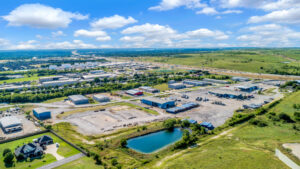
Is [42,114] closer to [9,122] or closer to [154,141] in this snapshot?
[9,122]

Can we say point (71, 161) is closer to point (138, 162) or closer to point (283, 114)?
point (138, 162)

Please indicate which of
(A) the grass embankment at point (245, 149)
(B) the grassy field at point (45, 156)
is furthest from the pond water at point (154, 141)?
(B) the grassy field at point (45, 156)

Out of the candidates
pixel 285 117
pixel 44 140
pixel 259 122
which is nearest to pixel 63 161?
pixel 44 140

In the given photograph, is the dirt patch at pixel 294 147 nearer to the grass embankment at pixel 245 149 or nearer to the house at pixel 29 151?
the grass embankment at pixel 245 149

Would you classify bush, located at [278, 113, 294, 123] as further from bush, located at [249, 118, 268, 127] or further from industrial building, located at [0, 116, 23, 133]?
industrial building, located at [0, 116, 23, 133]

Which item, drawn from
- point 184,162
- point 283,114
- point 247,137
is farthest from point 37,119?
point 283,114

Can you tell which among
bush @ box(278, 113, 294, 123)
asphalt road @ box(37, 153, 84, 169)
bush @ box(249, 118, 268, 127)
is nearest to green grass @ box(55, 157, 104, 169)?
asphalt road @ box(37, 153, 84, 169)
